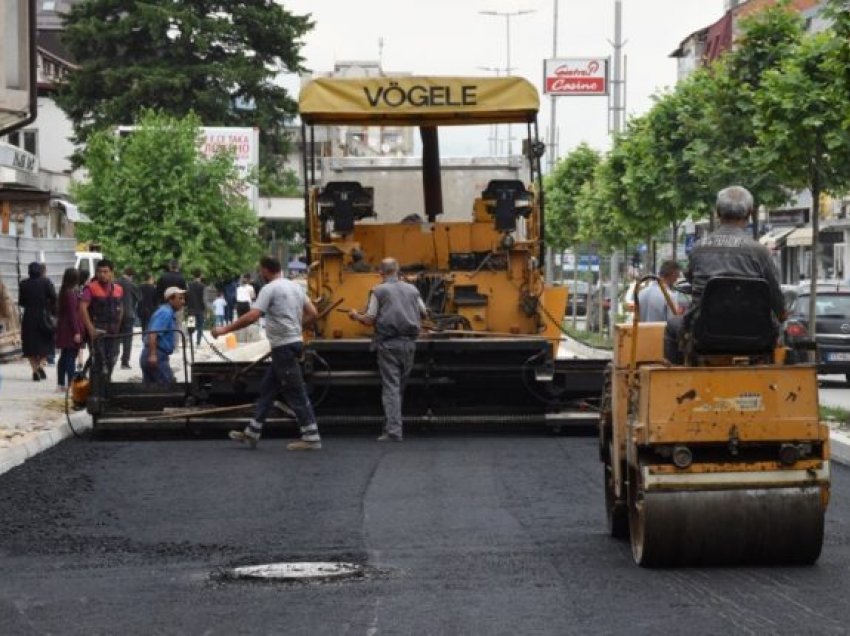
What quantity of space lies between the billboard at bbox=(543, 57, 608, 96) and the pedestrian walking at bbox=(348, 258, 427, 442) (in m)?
56.5

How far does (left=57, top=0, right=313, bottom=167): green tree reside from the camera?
234ft

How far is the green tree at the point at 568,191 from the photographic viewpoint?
6744 centimetres

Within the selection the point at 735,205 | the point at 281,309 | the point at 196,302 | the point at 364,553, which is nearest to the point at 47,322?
the point at 281,309

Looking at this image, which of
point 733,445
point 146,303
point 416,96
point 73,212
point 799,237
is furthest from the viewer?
point 799,237

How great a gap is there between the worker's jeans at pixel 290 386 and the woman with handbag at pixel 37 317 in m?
10.6

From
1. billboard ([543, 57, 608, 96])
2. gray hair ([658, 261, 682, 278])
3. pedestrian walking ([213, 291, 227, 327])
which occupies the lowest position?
pedestrian walking ([213, 291, 227, 327])

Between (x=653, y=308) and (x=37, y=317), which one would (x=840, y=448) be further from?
(x=37, y=317)

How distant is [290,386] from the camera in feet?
59.4

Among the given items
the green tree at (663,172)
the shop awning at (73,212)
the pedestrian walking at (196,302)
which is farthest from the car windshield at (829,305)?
the shop awning at (73,212)

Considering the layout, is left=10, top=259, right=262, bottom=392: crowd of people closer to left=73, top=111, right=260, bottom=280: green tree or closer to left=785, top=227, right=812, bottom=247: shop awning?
left=73, top=111, right=260, bottom=280: green tree

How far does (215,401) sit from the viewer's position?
1984cm

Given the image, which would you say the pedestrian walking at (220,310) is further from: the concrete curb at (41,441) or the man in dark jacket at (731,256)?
the man in dark jacket at (731,256)

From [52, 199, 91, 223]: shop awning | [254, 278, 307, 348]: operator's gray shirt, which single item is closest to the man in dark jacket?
[254, 278, 307, 348]: operator's gray shirt

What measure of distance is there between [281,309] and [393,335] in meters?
1.33
